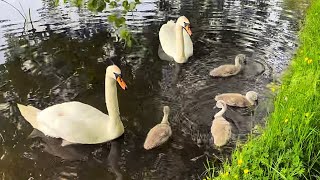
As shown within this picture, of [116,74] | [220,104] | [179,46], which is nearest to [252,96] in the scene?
[220,104]

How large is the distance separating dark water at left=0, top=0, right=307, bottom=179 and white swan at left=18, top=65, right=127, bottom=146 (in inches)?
5.1

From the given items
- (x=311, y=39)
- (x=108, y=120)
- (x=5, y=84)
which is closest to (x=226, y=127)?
(x=108, y=120)

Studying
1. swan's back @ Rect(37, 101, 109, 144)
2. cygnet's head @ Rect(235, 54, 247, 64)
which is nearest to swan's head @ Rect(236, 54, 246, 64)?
cygnet's head @ Rect(235, 54, 247, 64)

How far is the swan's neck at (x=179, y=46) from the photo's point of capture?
26.2 feet

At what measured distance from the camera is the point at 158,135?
17.9 feet

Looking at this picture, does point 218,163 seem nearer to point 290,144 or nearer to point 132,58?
point 290,144

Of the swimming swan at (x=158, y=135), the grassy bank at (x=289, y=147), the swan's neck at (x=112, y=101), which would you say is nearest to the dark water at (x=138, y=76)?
the swimming swan at (x=158, y=135)

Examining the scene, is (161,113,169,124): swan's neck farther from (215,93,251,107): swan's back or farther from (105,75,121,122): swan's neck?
(215,93,251,107): swan's back

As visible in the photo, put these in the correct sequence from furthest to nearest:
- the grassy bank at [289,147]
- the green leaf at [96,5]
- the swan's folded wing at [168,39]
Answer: the swan's folded wing at [168,39], the green leaf at [96,5], the grassy bank at [289,147]

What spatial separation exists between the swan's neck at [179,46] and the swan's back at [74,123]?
2.60m

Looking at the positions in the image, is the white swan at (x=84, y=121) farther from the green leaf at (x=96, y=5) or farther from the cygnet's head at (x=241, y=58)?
the cygnet's head at (x=241, y=58)

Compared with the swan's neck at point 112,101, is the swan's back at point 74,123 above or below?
below

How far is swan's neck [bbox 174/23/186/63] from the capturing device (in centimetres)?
798

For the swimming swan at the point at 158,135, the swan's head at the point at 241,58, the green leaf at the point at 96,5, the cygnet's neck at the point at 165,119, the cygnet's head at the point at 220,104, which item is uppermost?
the green leaf at the point at 96,5
